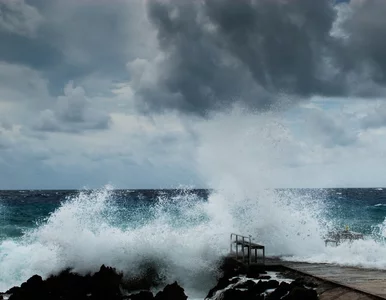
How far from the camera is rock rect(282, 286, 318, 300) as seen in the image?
1414 centimetres

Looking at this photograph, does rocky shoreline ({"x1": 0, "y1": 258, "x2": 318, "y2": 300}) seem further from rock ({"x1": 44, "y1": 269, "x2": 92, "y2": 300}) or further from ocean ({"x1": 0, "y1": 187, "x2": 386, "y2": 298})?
ocean ({"x1": 0, "y1": 187, "x2": 386, "y2": 298})

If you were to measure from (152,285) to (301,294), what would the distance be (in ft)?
27.0

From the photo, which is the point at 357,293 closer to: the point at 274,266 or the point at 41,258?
the point at 274,266

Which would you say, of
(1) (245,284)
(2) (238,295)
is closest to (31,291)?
(2) (238,295)

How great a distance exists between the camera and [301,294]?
46.5 ft

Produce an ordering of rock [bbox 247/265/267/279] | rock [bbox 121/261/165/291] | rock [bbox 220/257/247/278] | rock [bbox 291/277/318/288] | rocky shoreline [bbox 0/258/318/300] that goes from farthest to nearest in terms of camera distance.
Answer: rock [bbox 121/261/165/291], rock [bbox 220/257/247/278], rock [bbox 247/265/267/279], rock [bbox 291/277/318/288], rocky shoreline [bbox 0/258/318/300]

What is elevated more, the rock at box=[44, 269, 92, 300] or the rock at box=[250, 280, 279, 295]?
the rock at box=[250, 280, 279, 295]

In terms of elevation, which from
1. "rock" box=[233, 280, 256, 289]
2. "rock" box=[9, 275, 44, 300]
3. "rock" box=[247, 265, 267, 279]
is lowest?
"rock" box=[9, 275, 44, 300]

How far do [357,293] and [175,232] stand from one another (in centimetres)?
1122

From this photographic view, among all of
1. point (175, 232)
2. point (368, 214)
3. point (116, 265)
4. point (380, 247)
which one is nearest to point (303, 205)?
point (380, 247)

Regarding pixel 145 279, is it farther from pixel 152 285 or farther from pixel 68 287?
pixel 68 287

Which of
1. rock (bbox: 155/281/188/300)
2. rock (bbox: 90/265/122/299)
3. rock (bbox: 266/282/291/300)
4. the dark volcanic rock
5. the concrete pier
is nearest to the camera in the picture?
the concrete pier

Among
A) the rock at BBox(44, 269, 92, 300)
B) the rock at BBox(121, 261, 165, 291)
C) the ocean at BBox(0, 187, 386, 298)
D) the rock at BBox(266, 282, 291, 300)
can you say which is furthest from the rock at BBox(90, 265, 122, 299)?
the rock at BBox(266, 282, 291, 300)

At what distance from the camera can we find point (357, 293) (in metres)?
14.0
